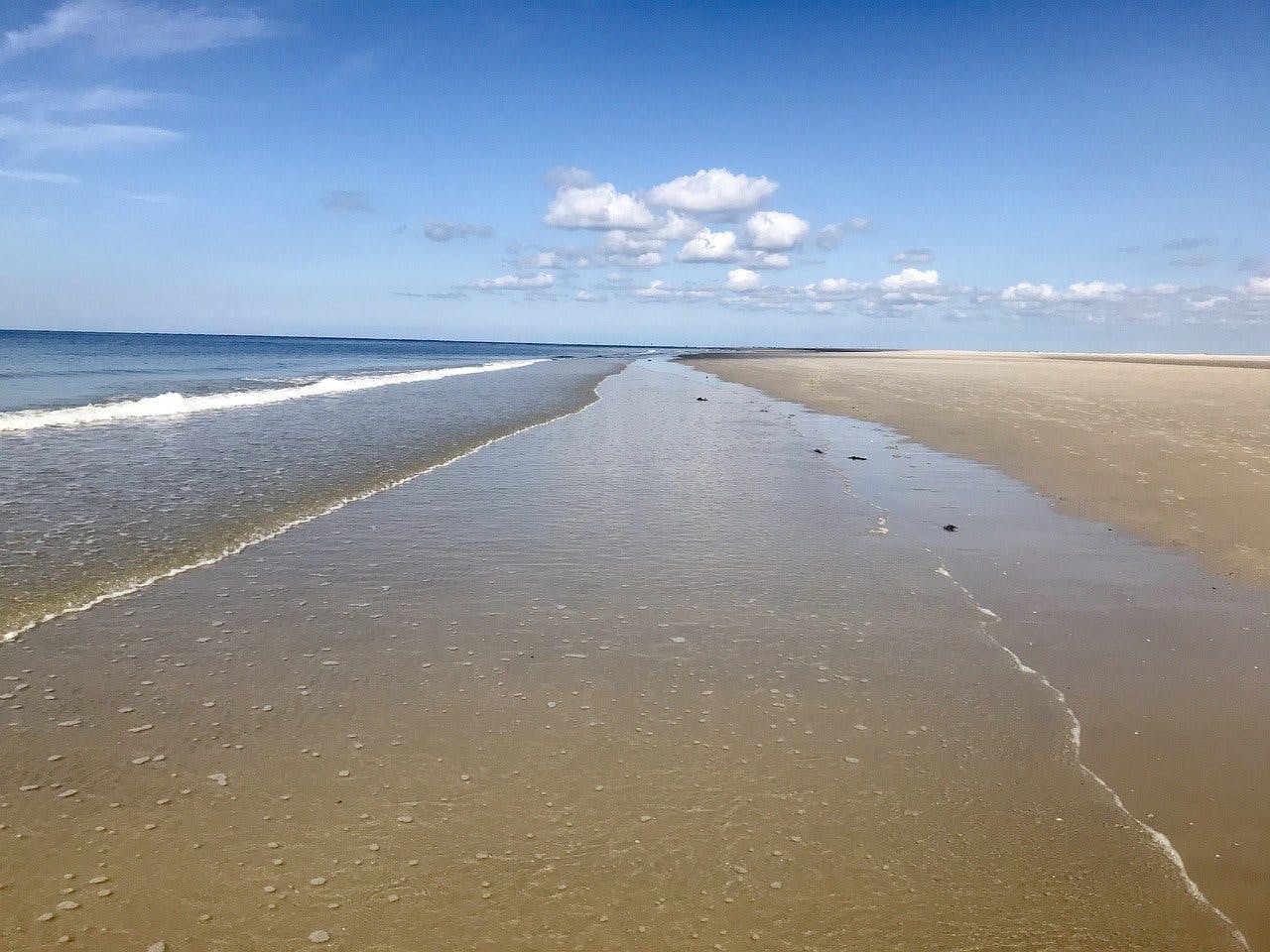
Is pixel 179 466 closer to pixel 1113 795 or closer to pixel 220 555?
pixel 220 555

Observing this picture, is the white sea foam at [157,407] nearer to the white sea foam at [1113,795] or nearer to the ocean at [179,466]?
the ocean at [179,466]

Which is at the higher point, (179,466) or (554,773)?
(179,466)

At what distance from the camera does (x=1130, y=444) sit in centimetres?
1723

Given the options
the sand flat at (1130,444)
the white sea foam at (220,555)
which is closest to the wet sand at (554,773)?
the white sea foam at (220,555)

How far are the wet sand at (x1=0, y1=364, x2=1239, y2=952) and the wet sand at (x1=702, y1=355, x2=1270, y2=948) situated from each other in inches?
9.1

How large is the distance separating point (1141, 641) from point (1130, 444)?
12.8 meters

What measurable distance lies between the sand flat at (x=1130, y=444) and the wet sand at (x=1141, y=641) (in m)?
0.19

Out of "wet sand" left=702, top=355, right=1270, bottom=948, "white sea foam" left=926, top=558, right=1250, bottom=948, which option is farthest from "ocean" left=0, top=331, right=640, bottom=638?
"wet sand" left=702, top=355, right=1270, bottom=948

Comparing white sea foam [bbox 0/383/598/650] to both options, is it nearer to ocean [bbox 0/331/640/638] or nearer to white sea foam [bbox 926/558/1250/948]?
ocean [bbox 0/331/640/638]

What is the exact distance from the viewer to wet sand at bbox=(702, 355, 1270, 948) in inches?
157

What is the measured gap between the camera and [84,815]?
3.77 m

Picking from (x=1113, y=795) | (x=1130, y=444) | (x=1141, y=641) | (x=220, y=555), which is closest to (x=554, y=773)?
(x=1113, y=795)

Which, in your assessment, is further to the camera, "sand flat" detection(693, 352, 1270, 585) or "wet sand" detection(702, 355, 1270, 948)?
"sand flat" detection(693, 352, 1270, 585)

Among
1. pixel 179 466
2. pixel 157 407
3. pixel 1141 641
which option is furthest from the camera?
pixel 157 407
